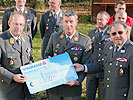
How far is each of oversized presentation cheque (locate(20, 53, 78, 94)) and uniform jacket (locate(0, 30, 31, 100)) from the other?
0.57ft

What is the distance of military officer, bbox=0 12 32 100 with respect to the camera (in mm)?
3081

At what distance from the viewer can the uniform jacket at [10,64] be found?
3.08 meters

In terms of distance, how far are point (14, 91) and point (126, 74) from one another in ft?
5.17

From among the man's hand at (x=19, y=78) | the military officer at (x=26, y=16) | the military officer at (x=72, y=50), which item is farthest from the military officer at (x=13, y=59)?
the military officer at (x=26, y=16)

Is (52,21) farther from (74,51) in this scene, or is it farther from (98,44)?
(74,51)

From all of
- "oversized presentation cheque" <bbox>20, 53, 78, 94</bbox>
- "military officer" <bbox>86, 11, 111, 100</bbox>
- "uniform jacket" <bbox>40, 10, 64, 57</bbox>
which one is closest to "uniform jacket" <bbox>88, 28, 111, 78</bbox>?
"military officer" <bbox>86, 11, 111, 100</bbox>

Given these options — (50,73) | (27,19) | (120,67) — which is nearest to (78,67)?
(50,73)

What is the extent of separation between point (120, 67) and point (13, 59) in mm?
1464

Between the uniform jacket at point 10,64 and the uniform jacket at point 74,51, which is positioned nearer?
the uniform jacket at point 10,64

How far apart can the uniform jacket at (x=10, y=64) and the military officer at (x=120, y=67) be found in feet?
4.07

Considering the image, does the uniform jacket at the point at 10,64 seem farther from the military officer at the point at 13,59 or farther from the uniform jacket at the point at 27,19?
the uniform jacket at the point at 27,19

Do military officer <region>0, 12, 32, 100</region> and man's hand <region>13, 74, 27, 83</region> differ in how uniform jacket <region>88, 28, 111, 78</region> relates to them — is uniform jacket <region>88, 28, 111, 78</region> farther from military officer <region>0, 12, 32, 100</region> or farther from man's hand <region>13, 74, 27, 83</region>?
man's hand <region>13, 74, 27, 83</region>

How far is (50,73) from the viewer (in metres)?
3.17

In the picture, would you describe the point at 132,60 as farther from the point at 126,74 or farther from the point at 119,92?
the point at 119,92
